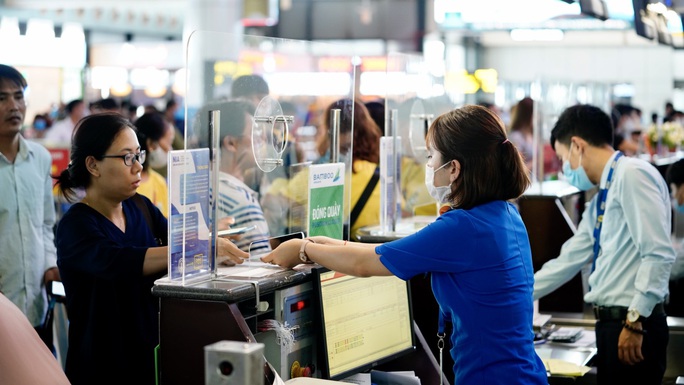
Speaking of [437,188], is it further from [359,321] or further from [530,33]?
[530,33]

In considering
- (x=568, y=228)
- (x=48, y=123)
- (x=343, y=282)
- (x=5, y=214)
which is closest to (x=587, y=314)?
(x=568, y=228)

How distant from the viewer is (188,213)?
266 cm

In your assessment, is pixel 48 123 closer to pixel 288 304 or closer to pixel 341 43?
pixel 341 43

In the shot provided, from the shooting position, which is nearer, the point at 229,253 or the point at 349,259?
the point at 349,259

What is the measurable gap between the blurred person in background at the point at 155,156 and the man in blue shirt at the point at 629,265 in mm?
2644

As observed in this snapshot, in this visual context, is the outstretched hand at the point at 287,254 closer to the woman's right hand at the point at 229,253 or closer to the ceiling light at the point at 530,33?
the woman's right hand at the point at 229,253

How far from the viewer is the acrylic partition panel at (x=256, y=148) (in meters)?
2.71

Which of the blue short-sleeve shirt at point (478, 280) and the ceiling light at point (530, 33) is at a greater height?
the ceiling light at point (530, 33)

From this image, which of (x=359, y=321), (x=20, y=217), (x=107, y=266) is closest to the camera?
(x=107, y=266)

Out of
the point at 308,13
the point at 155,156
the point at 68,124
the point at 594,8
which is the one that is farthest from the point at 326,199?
the point at 308,13

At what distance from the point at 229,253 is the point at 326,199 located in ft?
1.54

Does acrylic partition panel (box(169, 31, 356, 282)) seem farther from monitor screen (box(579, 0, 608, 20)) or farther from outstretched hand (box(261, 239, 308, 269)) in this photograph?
monitor screen (box(579, 0, 608, 20))

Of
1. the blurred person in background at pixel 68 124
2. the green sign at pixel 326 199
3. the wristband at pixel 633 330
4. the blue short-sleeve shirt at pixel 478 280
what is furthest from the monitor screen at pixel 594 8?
the blurred person in background at pixel 68 124

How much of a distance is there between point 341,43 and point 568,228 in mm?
9336
